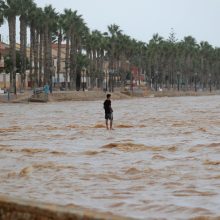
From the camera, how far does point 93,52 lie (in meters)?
116

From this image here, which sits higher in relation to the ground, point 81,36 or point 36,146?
point 81,36

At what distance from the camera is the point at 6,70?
283 ft

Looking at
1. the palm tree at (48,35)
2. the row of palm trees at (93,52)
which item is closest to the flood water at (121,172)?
the row of palm trees at (93,52)

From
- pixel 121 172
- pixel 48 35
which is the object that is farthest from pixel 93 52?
pixel 121 172

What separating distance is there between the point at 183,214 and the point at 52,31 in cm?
8177

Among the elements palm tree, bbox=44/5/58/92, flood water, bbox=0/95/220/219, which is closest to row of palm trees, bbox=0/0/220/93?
palm tree, bbox=44/5/58/92

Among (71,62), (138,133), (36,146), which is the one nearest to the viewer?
(36,146)

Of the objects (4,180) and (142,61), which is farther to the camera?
(142,61)

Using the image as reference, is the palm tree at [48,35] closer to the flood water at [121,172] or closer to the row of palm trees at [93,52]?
the row of palm trees at [93,52]

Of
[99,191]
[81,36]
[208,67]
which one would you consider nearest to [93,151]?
[99,191]

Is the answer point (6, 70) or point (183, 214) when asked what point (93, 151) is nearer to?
point (183, 214)

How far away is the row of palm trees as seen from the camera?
78.9 meters

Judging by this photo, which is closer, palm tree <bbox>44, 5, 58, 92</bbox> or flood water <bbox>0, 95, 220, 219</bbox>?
flood water <bbox>0, 95, 220, 219</bbox>

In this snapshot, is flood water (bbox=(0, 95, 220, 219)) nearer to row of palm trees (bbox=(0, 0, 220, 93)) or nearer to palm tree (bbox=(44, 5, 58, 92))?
row of palm trees (bbox=(0, 0, 220, 93))
